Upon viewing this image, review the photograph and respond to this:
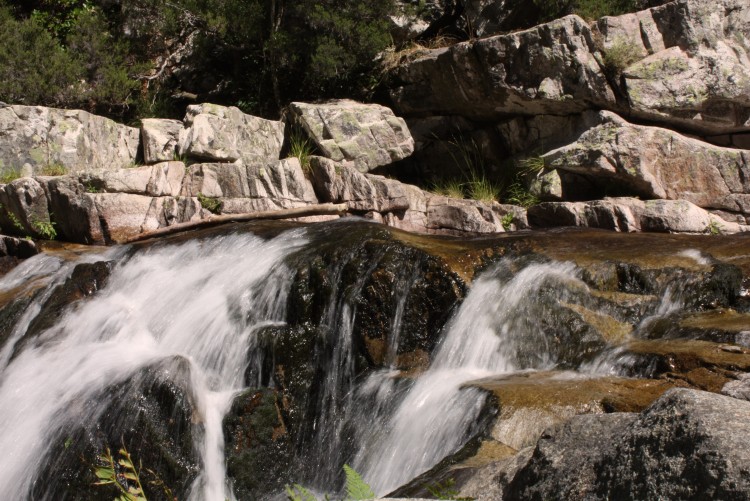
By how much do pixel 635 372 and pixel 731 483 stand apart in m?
2.84

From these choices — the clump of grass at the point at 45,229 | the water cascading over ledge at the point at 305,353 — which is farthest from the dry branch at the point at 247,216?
the water cascading over ledge at the point at 305,353

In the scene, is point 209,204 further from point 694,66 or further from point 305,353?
point 694,66

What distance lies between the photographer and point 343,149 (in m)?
11.2

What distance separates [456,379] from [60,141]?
289 inches

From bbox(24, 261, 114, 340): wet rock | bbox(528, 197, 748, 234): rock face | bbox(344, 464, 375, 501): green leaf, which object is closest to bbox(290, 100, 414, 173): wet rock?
bbox(528, 197, 748, 234): rock face

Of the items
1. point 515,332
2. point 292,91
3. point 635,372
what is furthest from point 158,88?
point 635,372

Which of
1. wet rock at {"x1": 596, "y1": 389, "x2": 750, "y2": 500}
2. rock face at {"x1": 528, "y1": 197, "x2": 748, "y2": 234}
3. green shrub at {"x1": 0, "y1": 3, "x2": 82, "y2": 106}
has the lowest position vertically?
rock face at {"x1": 528, "y1": 197, "x2": 748, "y2": 234}

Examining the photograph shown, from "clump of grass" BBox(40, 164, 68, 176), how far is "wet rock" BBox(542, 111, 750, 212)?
697 cm

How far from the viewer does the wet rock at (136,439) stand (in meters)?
5.11

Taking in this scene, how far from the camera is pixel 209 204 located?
9914mm

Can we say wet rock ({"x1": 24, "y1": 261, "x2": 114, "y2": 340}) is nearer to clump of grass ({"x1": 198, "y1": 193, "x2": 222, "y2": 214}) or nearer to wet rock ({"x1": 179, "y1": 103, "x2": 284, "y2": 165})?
clump of grass ({"x1": 198, "y1": 193, "x2": 222, "y2": 214})

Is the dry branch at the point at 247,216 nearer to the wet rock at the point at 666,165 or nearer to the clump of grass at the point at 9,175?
the clump of grass at the point at 9,175

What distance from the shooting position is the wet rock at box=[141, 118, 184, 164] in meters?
10.6

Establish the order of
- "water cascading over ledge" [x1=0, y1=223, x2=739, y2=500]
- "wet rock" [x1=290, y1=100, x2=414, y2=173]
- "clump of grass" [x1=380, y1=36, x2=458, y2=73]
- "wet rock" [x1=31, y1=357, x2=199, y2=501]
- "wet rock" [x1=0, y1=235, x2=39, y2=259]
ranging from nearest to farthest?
"wet rock" [x1=31, y1=357, x2=199, y2=501] < "water cascading over ledge" [x1=0, y1=223, x2=739, y2=500] < "wet rock" [x1=0, y1=235, x2=39, y2=259] < "wet rock" [x1=290, y1=100, x2=414, y2=173] < "clump of grass" [x1=380, y1=36, x2=458, y2=73]
